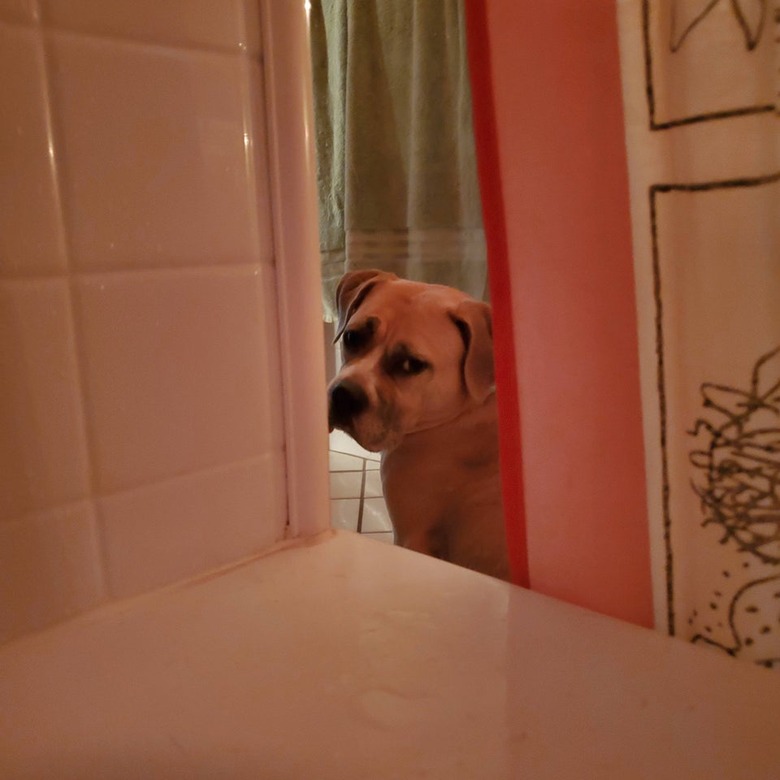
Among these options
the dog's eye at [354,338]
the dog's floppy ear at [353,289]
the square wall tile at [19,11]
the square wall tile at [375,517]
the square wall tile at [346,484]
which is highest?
the square wall tile at [19,11]

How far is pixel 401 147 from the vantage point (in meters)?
1.26

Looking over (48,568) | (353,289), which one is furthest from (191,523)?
(353,289)

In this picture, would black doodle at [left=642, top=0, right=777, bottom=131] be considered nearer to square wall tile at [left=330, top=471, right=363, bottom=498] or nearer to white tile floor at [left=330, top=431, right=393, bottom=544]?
white tile floor at [left=330, top=431, right=393, bottom=544]

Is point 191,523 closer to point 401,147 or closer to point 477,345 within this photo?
point 477,345

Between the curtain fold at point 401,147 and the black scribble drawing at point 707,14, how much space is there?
83 centimetres

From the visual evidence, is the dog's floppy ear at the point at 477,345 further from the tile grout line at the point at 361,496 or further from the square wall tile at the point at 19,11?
the square wall tile at the point at 19,11

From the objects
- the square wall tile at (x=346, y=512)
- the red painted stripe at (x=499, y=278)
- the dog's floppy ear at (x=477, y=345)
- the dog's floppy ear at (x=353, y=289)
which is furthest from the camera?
the square wall tile at (x=346, y=512)

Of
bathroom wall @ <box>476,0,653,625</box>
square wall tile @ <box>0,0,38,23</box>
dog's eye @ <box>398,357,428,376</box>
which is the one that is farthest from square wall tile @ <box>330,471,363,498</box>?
→ square wall tile @ <box>0,0,38,23</box>

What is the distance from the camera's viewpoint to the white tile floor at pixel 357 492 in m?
1.28

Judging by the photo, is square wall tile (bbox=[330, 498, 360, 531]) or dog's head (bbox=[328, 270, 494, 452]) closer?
dog's head (bbox=[328, 270, 494, 452])

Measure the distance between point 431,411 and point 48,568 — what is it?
0.63 m

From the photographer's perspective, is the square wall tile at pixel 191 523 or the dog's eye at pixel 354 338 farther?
the dog's eye at pixel 354 338

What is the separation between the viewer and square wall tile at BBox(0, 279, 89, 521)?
391mm

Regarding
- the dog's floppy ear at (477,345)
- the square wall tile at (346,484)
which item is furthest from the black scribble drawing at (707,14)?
the square wall tile at (346,484)
